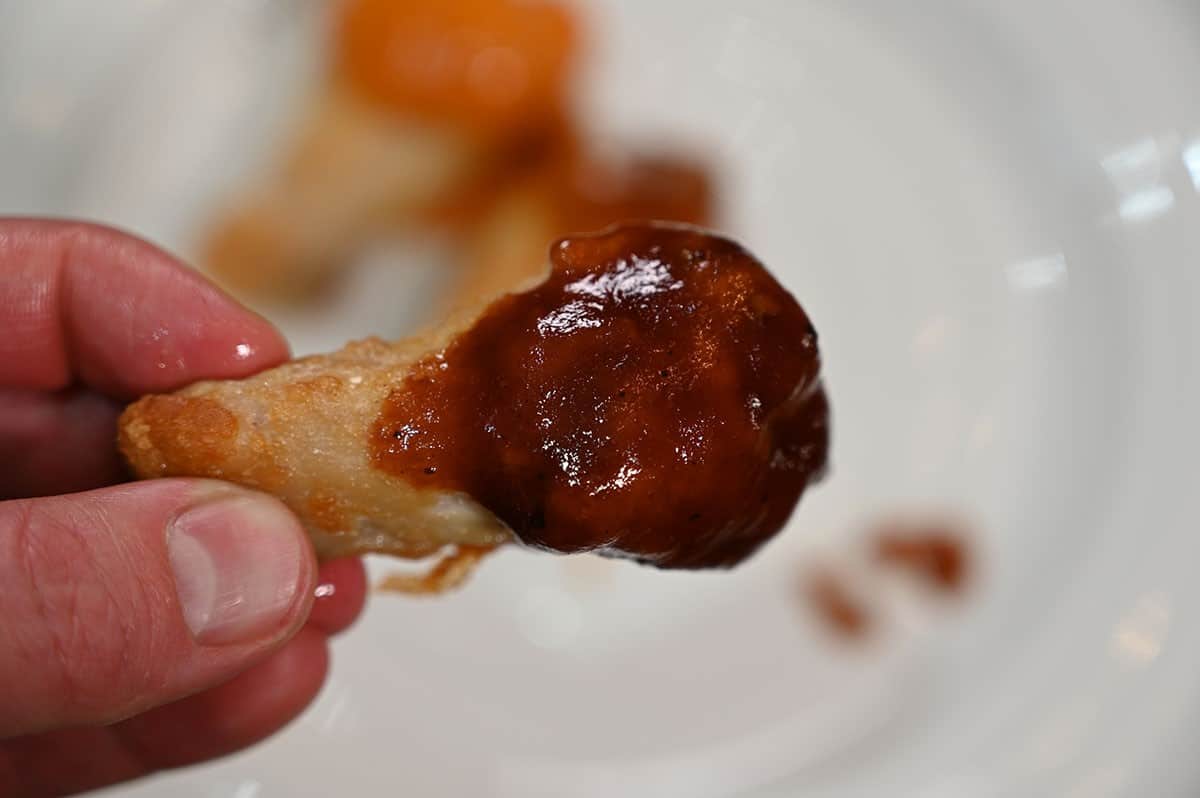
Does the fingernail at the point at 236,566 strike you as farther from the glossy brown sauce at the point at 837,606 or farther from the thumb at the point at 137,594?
the glossy brown sauce at the point at 837,606

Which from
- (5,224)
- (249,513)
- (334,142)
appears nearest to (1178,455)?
(249,513)

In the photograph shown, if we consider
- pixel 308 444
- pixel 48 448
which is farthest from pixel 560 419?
pixel 48 448

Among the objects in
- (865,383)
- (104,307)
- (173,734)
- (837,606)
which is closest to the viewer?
(104,307)

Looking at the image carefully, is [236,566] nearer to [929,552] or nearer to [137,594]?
[137,594]

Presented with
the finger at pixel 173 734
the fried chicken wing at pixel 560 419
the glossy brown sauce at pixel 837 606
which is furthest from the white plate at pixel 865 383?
the fried chicken wing at pixel 560 419

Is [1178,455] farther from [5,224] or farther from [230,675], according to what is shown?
[5,224]

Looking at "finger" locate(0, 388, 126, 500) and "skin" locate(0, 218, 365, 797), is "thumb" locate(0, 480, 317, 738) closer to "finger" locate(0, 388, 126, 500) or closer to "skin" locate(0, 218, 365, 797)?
"skin" locate(0, 218, 365, 797)
